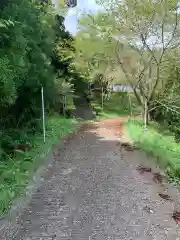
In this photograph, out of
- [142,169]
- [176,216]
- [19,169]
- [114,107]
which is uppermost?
[114,107]

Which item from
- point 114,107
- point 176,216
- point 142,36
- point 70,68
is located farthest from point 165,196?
point 114,107

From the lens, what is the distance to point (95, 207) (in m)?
6.44

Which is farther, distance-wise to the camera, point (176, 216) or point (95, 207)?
point (95, 207)

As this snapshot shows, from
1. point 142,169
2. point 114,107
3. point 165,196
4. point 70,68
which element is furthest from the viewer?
point 114,107

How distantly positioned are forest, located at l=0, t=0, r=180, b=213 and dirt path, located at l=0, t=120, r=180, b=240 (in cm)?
57

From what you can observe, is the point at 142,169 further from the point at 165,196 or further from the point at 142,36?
the point at 142,36

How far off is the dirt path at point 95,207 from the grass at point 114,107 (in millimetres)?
17679

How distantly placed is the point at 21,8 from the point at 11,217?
5.13m

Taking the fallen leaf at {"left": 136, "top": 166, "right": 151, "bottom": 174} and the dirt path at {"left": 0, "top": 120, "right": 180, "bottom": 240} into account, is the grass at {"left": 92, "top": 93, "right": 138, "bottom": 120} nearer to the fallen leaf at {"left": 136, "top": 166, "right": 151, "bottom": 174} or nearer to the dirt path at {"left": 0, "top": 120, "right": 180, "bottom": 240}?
the fallen leaf at {"left": 136, "top": 166, "right": 151, "bottom": 174}

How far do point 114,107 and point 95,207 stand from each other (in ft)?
83.6

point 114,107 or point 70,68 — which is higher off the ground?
point 70,68

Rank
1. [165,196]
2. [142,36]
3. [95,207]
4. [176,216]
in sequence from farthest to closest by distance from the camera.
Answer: [142,36] < [165,196] < [95,207] < [176,216]

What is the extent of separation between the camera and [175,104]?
18359 mm

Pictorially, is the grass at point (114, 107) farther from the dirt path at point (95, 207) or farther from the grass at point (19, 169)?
the dirt path at point (95, 207)
